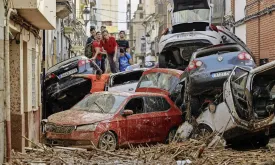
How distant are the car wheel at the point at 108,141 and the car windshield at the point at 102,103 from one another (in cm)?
69

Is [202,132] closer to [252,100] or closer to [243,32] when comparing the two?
[252,100]

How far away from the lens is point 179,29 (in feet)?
60.1

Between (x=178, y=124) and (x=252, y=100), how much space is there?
10.8 ft

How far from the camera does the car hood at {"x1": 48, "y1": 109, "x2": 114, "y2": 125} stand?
38.3 feet

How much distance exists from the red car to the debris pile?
5.68 feet

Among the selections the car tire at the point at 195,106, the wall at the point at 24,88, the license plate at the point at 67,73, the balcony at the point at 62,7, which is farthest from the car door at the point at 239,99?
the balcony at the point at 62,7

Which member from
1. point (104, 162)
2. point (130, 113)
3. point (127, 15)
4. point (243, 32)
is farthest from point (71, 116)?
point (127, 15)

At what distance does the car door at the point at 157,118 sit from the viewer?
12.8m

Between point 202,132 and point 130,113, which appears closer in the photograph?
point 202,132

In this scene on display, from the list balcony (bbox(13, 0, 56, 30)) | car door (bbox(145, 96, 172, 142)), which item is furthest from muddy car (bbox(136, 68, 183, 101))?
balcony (bbox(13, 0, 56, 30))

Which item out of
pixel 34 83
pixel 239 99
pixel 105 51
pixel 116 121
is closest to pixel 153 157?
pixel 239 99

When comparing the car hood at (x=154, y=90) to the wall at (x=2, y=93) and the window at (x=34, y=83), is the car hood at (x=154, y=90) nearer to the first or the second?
the window at (x=34, y=83)

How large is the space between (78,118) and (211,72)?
10.4ft

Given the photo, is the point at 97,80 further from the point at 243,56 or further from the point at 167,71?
the point at 243,56
